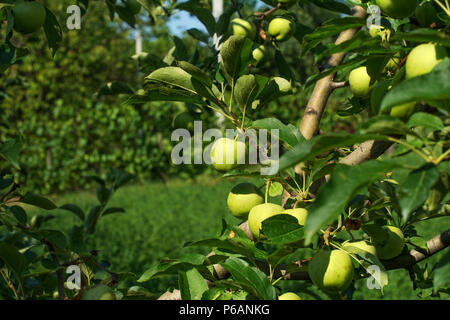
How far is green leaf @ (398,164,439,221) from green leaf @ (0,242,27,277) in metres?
0.76

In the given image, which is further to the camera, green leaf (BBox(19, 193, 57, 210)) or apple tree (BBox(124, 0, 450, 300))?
green leaf (BBox(19, 193, 57, 210))

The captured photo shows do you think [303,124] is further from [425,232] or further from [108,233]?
[108,233]

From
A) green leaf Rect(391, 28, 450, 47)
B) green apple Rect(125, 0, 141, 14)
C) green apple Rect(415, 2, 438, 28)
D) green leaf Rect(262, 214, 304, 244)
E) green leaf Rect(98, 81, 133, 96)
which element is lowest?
green leaf Rect(262, 214, 304, 244)

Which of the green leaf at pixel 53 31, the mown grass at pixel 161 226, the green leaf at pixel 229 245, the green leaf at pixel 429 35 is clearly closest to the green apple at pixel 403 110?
the green leaf at pixel 429 35

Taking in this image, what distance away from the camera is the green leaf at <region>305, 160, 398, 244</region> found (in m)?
0.47

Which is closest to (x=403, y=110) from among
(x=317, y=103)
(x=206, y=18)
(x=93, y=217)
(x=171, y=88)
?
(x=171, y=88)

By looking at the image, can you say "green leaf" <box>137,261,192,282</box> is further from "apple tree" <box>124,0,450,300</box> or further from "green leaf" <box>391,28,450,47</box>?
"green leaf" <box>391,28,450,47</box>

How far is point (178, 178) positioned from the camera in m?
8.02

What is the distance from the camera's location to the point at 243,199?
0.90 meters

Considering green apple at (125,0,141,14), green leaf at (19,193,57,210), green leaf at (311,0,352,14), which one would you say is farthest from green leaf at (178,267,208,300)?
green apple at (125,0,141,14)

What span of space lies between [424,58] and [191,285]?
0.48m

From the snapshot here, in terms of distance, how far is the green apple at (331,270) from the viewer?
680 millimetres

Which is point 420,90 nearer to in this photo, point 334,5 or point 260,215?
point 260,215

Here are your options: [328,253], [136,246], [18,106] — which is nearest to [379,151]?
[328,253]
